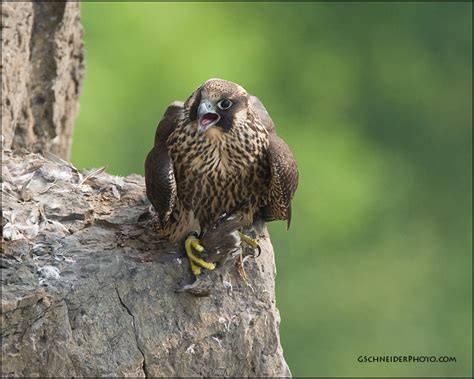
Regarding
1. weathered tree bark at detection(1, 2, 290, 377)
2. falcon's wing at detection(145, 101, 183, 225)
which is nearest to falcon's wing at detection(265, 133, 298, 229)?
weathered tree bark at detection(1, 2, 290, 377)

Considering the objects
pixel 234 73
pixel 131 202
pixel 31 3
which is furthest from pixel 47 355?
pixel 234 73

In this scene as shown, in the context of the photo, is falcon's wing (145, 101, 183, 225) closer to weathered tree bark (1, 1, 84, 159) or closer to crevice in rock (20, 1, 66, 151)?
weathered tree bark (1, 1, 84, 159)

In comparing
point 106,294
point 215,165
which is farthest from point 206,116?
point 106,294

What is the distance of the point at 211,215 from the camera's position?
372cm

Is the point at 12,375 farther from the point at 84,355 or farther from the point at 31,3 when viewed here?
the point at 31,3

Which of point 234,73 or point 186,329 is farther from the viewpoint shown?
point 234,73

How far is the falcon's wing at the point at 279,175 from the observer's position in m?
3.59

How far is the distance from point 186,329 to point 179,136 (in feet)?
2.14

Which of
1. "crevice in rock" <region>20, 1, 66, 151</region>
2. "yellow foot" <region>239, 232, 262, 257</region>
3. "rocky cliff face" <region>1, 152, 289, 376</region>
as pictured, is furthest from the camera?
"crevice in rock" <region>20, 1, 66, 151</region>

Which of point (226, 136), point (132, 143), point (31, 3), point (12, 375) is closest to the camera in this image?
point (12, 375)

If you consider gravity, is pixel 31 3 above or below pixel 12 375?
above

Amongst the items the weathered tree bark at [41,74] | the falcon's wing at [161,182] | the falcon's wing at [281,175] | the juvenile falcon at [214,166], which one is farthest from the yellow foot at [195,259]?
the weathered tree bark at [41,74]

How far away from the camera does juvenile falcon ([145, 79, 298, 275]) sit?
3504 millimetres

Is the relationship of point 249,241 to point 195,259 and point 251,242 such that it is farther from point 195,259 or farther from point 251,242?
point 195,259
